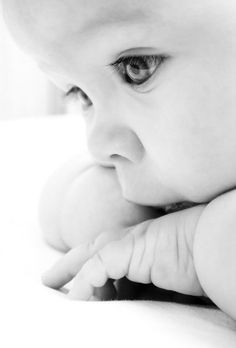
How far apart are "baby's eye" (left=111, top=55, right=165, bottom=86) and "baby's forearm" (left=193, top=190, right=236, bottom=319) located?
0.51ft

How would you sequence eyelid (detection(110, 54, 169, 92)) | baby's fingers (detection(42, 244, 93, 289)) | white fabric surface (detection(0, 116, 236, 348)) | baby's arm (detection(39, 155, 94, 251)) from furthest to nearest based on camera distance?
baby's arm (detection(39, 155, 94, 251)), baby's fingers (detection(42, 244, 93, 289)), eyelid (detection(110, 54, 169, 92)), white fabric surface (detection(0, 116, 236, 348))

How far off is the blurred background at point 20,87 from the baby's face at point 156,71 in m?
1.75

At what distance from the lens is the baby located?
2.16ft

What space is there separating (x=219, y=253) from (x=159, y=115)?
167mm

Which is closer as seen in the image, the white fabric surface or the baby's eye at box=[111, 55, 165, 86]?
the white fabric surface

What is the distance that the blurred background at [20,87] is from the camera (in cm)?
249

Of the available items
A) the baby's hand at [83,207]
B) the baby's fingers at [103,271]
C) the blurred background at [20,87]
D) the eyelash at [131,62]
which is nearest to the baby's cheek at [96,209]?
the baby's hand at [83,207]

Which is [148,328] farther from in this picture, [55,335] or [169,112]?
[169,112]

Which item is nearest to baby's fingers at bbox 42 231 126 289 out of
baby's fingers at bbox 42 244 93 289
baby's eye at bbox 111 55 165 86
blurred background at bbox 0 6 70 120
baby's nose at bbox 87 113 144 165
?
baby's fingers at bbox 42 244 93 289

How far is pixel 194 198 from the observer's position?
754 mm

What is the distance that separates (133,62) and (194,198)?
0.55 feet

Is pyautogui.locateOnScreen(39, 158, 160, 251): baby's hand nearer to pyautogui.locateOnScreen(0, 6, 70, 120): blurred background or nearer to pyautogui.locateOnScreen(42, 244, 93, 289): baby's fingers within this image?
pyautogui.locateOnScreen(42, 244, 93, 289): baby's fingers

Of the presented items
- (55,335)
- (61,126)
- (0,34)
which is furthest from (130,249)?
(0,34)

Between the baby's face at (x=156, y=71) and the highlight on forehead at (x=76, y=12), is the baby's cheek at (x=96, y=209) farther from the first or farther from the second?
the highlight on forehead at (x=76, y=12)
